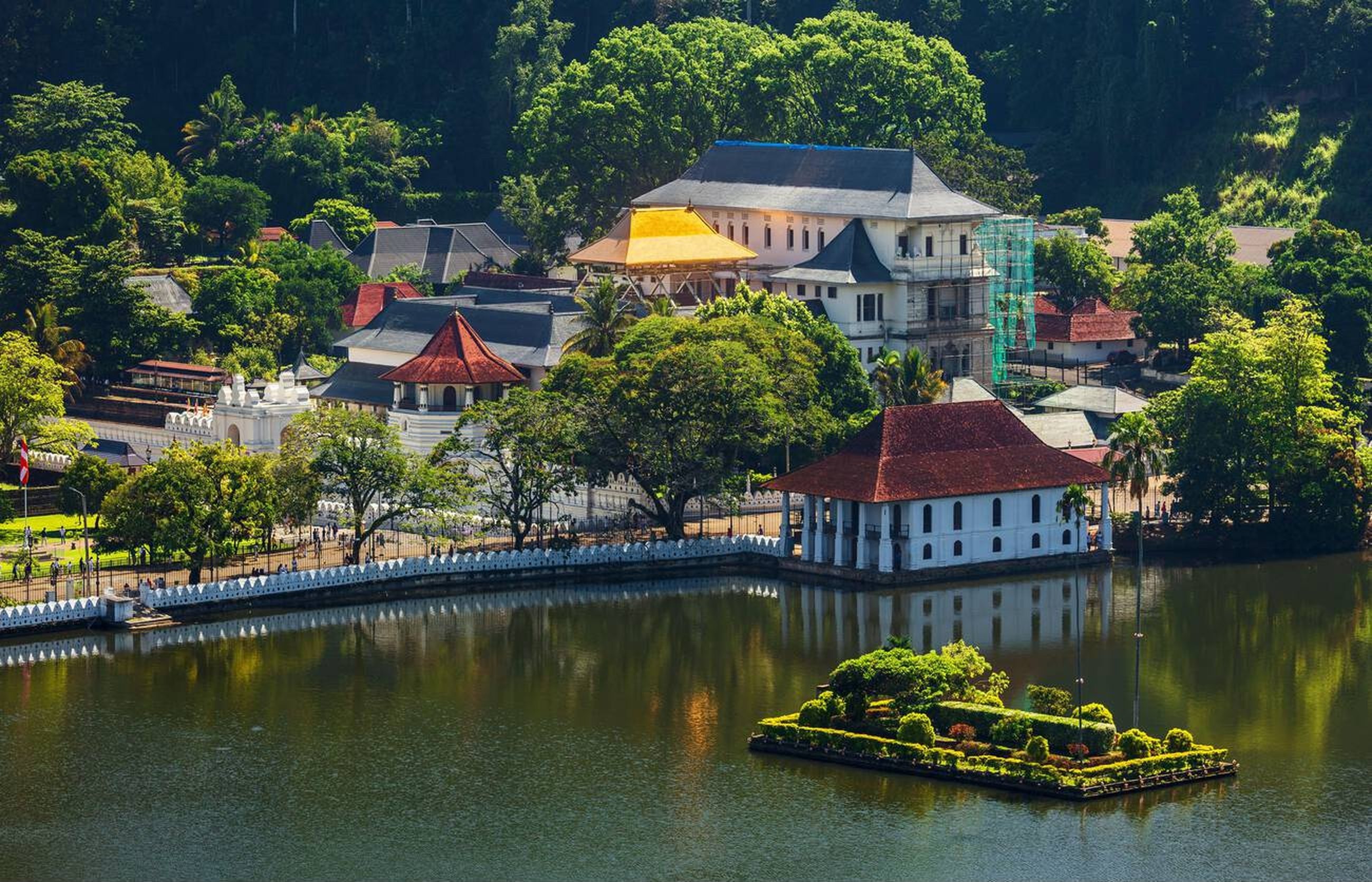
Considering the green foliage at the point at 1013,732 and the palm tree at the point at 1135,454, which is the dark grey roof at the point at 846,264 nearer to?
the palm tree at the point at 1135,454

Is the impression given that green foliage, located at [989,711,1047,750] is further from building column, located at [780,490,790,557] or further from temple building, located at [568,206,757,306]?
temple building, located at [568,206,757,306]

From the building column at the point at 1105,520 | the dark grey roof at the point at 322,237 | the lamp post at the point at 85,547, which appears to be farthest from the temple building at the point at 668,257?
the dark grey roof at the point at 322,237

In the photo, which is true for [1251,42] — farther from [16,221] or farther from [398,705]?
[398,705]

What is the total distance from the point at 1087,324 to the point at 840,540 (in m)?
41.6

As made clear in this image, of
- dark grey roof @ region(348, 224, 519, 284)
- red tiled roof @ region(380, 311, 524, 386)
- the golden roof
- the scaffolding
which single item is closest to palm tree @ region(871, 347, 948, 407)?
red tiled roof @ region(380, 311, 524, 386)

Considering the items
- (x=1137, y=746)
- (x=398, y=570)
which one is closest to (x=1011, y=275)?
(x=398, y=570)

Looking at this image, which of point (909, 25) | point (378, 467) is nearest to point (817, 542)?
point (378, 467)

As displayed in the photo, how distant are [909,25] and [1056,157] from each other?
58.3ft

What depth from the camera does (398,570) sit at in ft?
343

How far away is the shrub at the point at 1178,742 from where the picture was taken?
79.9 meters

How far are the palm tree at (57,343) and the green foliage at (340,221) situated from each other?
111 feet

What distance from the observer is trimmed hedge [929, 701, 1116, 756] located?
79.2 meters

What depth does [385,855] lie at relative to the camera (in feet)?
242

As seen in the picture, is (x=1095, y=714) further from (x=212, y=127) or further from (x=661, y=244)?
(x=212, y=127)
